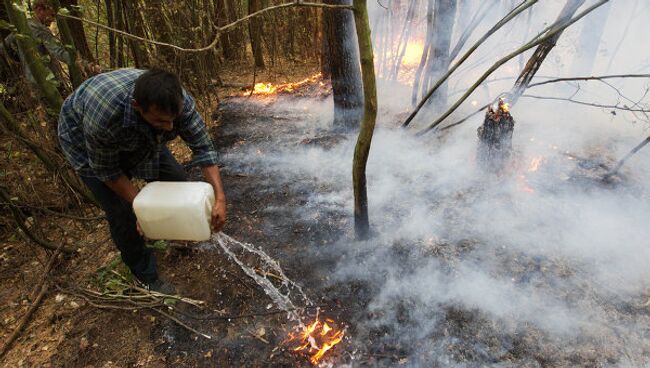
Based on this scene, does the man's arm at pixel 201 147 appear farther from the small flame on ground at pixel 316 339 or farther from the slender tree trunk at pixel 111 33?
the slender tree trunk at pixel 111 33

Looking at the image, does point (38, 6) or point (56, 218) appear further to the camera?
point (56, 218)

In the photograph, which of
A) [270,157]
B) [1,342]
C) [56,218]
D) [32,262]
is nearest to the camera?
[1,342]

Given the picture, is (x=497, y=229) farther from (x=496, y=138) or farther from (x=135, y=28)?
(x=135, y=28)

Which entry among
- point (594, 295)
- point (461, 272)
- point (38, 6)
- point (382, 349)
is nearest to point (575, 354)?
point (594, 295)

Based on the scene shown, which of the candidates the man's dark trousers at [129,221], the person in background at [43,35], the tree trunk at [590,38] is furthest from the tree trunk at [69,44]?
the tree trunk at [590,38]

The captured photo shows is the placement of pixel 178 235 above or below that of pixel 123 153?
below

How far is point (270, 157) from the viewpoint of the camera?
572 centimetres

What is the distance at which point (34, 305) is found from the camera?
10.8 ft

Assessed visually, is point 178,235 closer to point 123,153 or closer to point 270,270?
point 123,153

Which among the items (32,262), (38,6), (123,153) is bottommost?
(32,262)

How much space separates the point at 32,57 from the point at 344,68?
13.2 ft

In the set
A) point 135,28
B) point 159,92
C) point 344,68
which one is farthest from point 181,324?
point 135,28

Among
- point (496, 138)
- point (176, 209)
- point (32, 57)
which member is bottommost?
point (496, 138)

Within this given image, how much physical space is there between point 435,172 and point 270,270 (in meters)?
2.67
